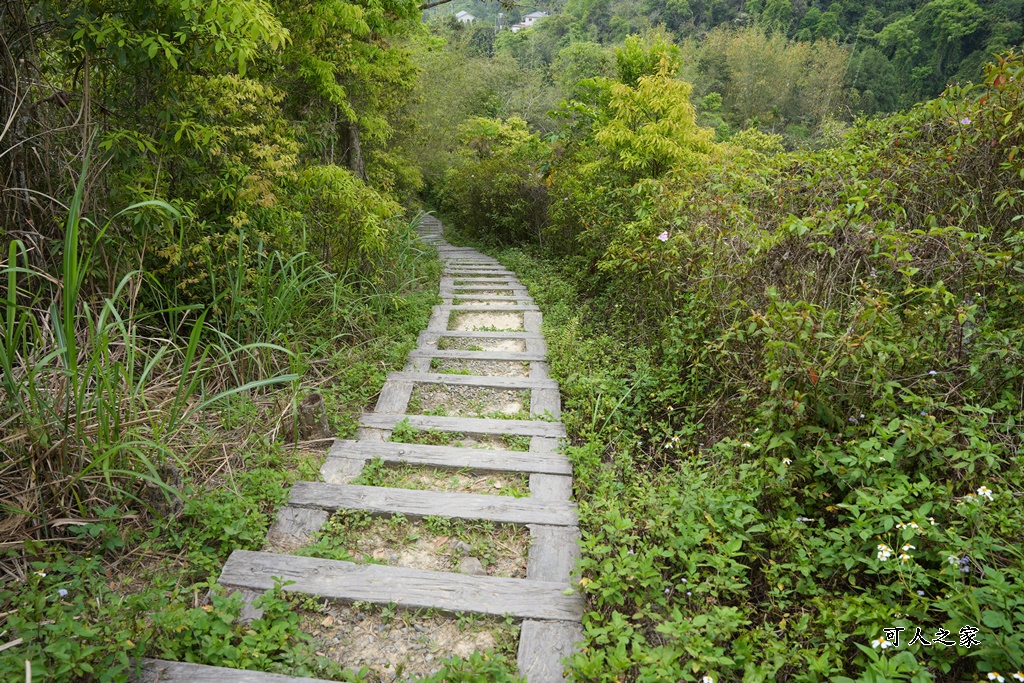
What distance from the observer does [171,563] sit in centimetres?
211

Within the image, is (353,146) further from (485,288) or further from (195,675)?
(195,675)

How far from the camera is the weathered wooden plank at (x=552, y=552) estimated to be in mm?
2166

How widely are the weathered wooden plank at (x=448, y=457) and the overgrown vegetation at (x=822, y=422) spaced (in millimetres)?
163

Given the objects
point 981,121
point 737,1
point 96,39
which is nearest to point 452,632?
point 96,39

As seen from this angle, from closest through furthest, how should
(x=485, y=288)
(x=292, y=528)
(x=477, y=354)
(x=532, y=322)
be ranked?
(x=292, y=528), (x=477, y=354), (x=532, y=322), (x=485, y=288)

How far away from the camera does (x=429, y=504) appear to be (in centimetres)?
251

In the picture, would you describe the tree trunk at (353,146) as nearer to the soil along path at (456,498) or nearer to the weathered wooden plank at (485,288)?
the weathered wooden plank at (485,288)

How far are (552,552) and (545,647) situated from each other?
0.46 metres

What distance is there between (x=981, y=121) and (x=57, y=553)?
4.56 m

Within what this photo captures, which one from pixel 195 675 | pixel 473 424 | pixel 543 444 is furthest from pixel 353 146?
pixel 195 675

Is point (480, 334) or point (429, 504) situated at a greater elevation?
point (429, 504)

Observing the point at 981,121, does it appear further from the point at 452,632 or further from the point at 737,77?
the point at 737,77

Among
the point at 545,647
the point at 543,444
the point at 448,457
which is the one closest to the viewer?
the point at 545,647

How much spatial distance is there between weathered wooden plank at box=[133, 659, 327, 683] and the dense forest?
63mm
